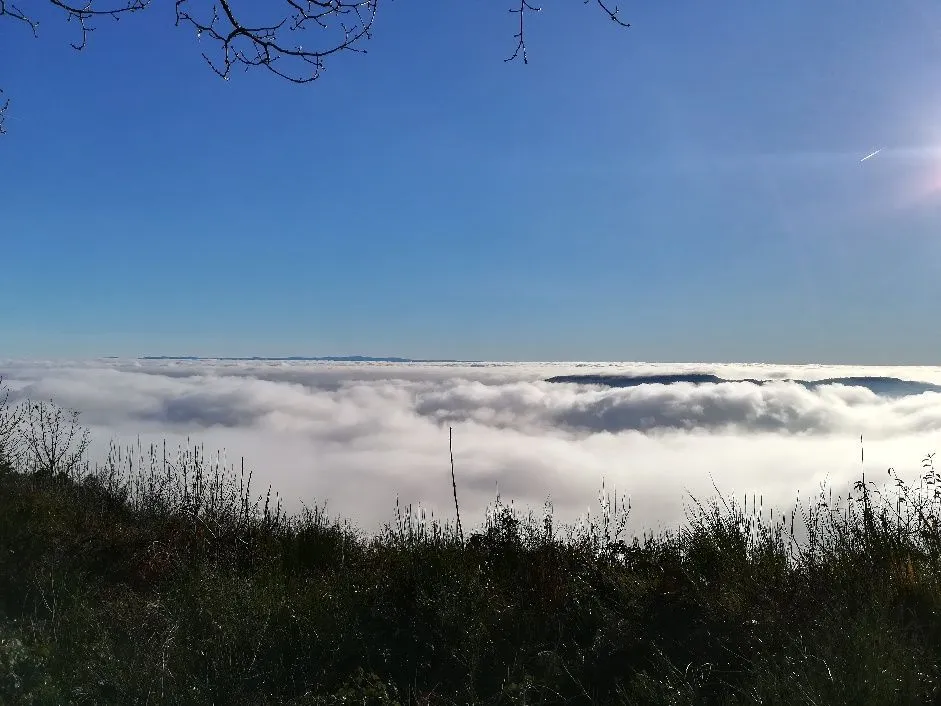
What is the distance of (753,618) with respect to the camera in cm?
435

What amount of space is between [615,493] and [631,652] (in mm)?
3135

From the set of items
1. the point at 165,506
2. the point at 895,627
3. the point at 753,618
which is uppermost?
the point at 895,627

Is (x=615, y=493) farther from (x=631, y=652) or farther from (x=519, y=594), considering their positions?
(x=631, y=652)

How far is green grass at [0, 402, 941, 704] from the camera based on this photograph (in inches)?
143

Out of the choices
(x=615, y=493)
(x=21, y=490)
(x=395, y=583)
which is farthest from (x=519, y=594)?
(x=21, y=490)

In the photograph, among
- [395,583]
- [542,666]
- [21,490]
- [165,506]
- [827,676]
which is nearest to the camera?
[827,676]

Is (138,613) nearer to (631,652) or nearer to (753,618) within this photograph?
(631,652)

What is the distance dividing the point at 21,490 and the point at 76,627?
192 inches

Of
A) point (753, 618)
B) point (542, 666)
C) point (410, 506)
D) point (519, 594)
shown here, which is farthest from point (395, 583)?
point (753, 618)

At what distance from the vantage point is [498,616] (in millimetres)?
4938

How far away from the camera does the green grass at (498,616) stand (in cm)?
362

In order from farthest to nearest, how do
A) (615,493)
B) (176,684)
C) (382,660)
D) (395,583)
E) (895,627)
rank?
(615,493) < (395,583) < (382,660) < (176,684) < (895,627)

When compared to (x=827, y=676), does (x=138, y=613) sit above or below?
below

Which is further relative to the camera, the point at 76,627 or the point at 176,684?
the point at 76,627
